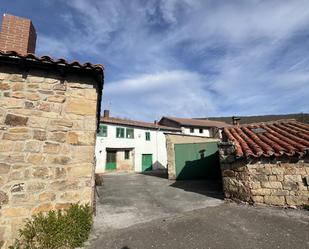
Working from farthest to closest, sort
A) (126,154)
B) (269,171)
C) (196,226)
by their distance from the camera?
1. (126,154)
2. (269,171)
3. (196,226)

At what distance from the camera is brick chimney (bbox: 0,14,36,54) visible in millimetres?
6070

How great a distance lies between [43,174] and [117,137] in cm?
2041

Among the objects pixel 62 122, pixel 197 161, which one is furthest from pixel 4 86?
pixel 197 161

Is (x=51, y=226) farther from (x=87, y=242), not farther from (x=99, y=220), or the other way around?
(x=99, y=220)

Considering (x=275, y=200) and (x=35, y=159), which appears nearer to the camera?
(x=35, y=159)

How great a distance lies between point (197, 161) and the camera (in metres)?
15.3

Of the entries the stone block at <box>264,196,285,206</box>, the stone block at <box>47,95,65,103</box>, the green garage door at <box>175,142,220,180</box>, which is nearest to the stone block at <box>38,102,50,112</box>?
the stone block at <box>47,95,65,103</box>

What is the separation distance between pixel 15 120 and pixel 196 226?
4.85 metres

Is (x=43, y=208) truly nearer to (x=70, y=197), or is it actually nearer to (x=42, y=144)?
(x=70, y=197)

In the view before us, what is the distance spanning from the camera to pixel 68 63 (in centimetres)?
498

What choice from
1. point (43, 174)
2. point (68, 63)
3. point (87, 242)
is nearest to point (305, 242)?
point (87, 242)

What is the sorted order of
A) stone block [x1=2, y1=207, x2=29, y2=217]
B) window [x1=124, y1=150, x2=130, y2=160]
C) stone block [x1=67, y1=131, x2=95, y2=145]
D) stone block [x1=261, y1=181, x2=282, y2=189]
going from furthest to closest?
window [x1=124, y1=150, x2=130, y2=160]
stone block [x1=261, y1=181, x2=282, y2=189]
stone block [x1=67, y1=131, x2=95, y2=145]
stone block [x1=2, y1=207, x2=29, y2=217]

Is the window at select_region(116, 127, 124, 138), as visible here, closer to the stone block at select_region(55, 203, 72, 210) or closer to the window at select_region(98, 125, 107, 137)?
the window at select_region(98, 125, 107, 137)

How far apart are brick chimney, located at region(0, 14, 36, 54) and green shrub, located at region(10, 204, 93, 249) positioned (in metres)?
4.59
